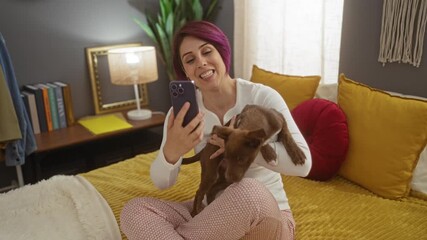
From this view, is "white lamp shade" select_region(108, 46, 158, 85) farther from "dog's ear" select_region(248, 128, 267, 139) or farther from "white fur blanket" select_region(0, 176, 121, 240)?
"dog's ear" select_region(248, 128, 267, 139)

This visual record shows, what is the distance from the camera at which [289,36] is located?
2117 mm

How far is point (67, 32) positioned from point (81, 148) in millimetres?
765

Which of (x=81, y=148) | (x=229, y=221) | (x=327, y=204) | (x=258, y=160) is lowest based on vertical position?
(x=81, y=148)

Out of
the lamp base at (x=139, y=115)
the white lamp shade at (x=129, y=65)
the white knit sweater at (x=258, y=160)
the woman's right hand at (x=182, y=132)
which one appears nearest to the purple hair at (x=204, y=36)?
the white knit sweater at (x=258, y=160)

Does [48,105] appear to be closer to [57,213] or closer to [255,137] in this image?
[57,213]

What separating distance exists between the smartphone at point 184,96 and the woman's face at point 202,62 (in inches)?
4.4

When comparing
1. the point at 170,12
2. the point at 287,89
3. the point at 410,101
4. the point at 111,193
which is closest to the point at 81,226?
the point at 111,193

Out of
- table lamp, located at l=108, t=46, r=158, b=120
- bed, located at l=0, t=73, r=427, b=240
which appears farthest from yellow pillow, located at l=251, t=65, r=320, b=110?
table lamp, located at l=108, t=46, r=158, b=120

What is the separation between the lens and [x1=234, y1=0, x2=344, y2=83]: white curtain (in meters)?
1.93

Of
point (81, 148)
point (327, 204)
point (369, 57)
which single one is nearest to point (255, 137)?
point (327, 204)

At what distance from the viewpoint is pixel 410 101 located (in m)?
1.33

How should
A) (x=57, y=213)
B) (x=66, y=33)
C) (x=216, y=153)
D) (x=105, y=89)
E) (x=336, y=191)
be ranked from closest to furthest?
(x=216, y=153) → (x=57, y=213) → (x=336, y=191) → (x=66, y=33) → (x=105, y=89)

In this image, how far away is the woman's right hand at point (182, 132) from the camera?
0.96 m

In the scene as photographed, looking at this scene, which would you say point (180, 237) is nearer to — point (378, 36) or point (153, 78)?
point (378, 36)
